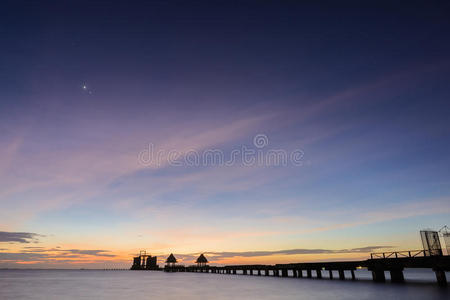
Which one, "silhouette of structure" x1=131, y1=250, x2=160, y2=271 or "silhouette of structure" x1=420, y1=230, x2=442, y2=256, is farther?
"silhouette of structure" x1=131, y1=250, x2=160, y2=271

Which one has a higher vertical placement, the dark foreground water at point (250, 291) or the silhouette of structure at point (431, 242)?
the silhouette of structure at point (431, 242)

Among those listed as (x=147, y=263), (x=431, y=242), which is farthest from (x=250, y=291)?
(x=147, y=263)

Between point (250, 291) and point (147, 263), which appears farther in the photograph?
point (147, 263)

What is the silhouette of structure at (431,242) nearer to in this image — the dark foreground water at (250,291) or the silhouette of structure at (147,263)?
the dark foreground water at (250,291)

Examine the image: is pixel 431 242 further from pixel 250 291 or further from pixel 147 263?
pixel 147 263

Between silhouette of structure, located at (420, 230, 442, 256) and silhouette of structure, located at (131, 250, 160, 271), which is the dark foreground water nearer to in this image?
silhouette of structure, located at (420, 230, 442, 256)

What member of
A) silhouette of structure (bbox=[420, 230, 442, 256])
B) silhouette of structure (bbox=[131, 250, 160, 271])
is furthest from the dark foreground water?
silhouette of structure (bbox=[131, 250, 160, 271])

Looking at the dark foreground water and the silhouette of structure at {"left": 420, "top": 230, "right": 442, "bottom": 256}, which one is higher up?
the silhouette of structure at {"left": 420, "top": 230, "right": 442, "bottom": 256}

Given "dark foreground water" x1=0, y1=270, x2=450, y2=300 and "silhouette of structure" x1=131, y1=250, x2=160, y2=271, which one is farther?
"silhouette of structure" x1=131, y1=250, x2=160, y2=271

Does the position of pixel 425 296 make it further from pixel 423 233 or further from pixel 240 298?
pixel 240 298

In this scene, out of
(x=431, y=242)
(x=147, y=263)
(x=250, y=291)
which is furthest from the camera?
(x=147, y=263)

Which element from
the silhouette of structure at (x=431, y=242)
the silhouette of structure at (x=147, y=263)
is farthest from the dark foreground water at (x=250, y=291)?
the silhouette of structure at (x=147, y=263)

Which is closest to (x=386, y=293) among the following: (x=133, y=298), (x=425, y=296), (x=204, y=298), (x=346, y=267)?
(x=425, y=296)

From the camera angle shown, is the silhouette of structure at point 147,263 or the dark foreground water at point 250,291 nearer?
the dark foreground water at point 250,291
